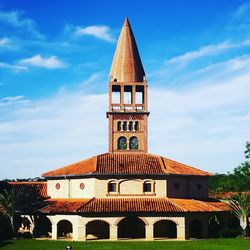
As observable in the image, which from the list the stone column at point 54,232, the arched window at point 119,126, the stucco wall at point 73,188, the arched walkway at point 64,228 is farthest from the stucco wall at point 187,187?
the stone column at point 54,232

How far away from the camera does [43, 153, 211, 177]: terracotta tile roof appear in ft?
173

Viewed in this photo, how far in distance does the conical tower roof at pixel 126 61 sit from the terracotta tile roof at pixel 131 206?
18568 mm

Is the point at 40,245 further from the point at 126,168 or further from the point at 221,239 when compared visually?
the point at 221,239

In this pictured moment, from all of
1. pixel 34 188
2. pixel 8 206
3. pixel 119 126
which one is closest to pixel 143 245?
pixel 8 206

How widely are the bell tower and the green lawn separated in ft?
61.6

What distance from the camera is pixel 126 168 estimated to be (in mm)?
53156

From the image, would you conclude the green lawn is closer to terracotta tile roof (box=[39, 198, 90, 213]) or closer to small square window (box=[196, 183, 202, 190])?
terracotta tile roof (box=[39, 198, 90, 213])

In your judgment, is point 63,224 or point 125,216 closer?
point 125,216

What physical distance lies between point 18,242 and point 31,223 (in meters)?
7.35

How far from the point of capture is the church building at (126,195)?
48.1m

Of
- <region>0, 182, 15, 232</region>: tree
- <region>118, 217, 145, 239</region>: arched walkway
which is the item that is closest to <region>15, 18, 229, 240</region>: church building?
<region>118, 217, 145, 239</region>: arched walkway

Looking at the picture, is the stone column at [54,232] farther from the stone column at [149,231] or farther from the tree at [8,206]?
the stone column at [149,231]

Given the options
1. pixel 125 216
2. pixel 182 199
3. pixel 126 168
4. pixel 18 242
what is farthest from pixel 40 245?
pixel 182 199

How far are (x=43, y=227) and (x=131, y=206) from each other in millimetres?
12393
